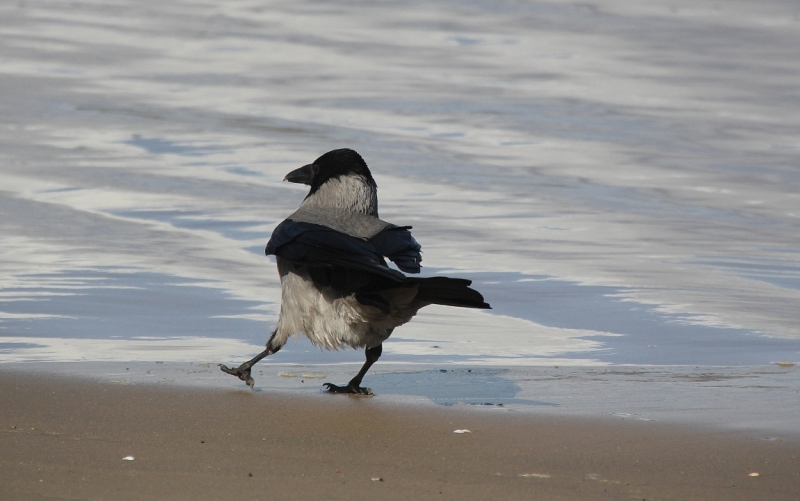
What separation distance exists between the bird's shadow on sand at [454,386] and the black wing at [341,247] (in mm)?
641

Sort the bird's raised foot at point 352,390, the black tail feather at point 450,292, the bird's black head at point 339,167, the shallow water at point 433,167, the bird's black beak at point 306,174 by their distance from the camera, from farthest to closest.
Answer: the shallow water at point 433,167 → the bird's black beak at point 306,174 → the bird's black head at point 339,167 → the bird's raised foot at point 352,390 → the black tail feather at point 450,292

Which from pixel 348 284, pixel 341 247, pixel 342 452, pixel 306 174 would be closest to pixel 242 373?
pixel 348 284

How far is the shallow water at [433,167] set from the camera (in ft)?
26.9

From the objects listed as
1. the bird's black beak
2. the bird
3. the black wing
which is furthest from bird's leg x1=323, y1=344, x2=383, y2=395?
the bird's black beak

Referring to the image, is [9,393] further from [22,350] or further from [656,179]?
[656,179]

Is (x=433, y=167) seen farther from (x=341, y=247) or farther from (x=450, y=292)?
(x=450, y=292)

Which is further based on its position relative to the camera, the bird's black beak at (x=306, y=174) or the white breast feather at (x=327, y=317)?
the bird's black beak at (x=306, y=174)

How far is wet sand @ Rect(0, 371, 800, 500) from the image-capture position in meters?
4.08

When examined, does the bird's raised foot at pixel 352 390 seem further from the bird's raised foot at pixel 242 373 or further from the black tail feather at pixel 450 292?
the black tail feather at pixel 450 292

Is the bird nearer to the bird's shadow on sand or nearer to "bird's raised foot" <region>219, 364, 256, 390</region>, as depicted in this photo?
"bird's raised foot" <region>219, 364, 256, 390</region>

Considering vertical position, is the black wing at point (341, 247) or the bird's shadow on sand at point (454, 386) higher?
the black wing at point (341, 247)

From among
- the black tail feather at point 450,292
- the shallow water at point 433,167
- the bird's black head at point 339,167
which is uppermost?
the bird's black head at point 339,167

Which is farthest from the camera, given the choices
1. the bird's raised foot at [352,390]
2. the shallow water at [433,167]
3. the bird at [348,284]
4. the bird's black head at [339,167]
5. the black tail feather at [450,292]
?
the shallow water at [433,167]

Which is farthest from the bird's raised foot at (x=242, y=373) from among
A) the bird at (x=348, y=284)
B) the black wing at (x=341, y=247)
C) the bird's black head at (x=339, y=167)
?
the bird's black head at (x=339, y=167)
